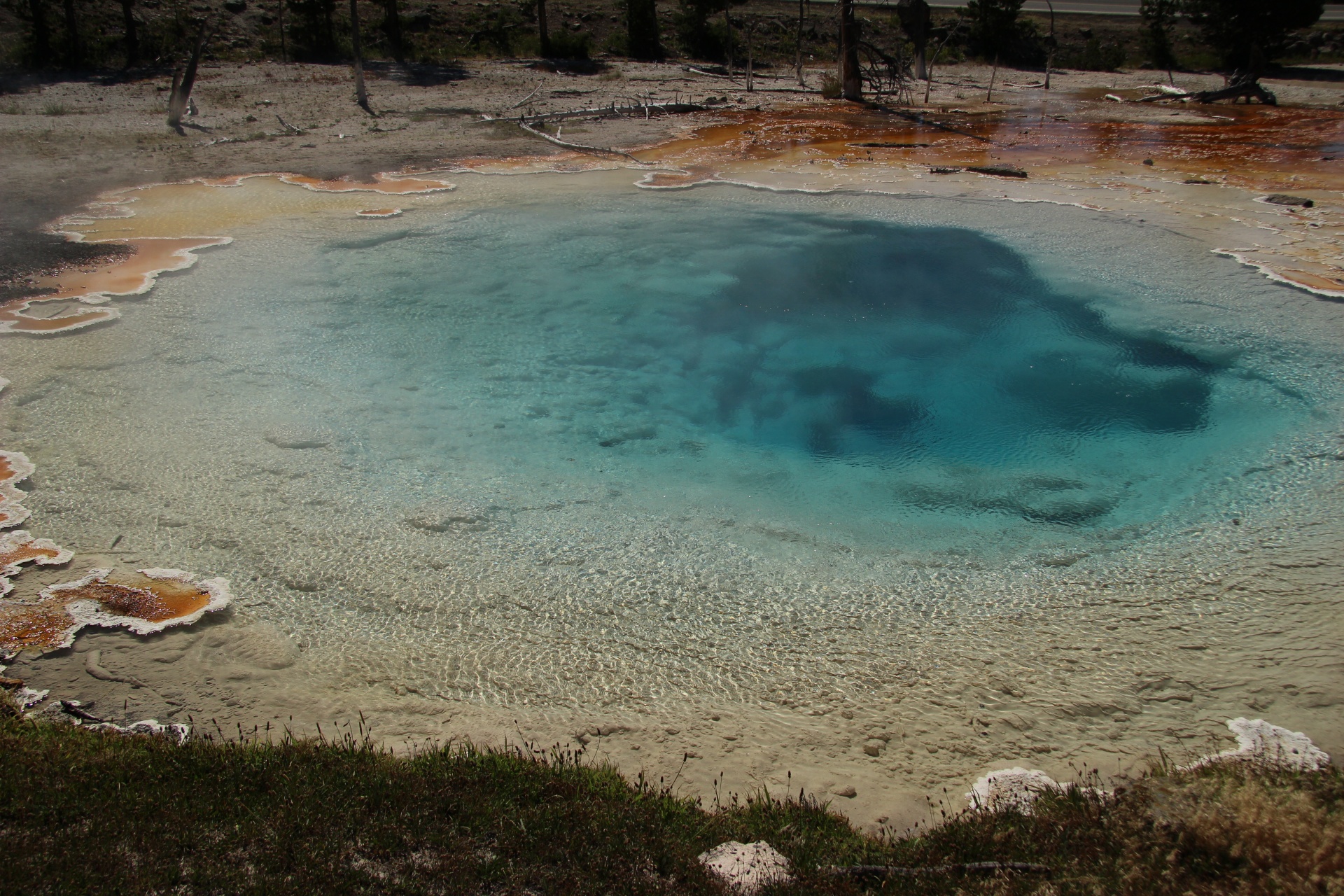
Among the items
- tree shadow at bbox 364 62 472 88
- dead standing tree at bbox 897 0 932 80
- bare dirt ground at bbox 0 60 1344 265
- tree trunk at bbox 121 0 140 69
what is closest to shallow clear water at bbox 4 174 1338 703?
bare dirt ground at bbox 0 60 1344 265

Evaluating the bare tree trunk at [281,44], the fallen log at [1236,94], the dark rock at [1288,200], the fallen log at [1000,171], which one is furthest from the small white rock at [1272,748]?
the bare tree trunk at [281,44]

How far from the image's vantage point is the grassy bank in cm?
213

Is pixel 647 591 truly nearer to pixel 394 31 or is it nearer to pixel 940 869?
pixel 940 869

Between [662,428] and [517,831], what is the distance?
3289 mm

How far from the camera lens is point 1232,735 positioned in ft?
9.53

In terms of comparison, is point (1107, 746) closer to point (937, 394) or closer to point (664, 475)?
point (664, 475)

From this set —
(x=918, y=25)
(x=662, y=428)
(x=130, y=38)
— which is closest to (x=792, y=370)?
(x=662, y=428)

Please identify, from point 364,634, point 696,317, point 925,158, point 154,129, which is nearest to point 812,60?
point 925,158

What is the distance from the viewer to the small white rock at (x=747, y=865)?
7.47 ft

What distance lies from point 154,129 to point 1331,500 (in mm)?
13004

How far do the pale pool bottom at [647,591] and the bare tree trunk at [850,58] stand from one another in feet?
36.3

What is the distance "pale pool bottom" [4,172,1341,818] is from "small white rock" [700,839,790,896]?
38cm

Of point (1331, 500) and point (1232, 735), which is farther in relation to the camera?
point (1331, 500)

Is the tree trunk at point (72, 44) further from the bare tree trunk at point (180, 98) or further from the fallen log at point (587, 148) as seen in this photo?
the fallen log at point (587, 148)
